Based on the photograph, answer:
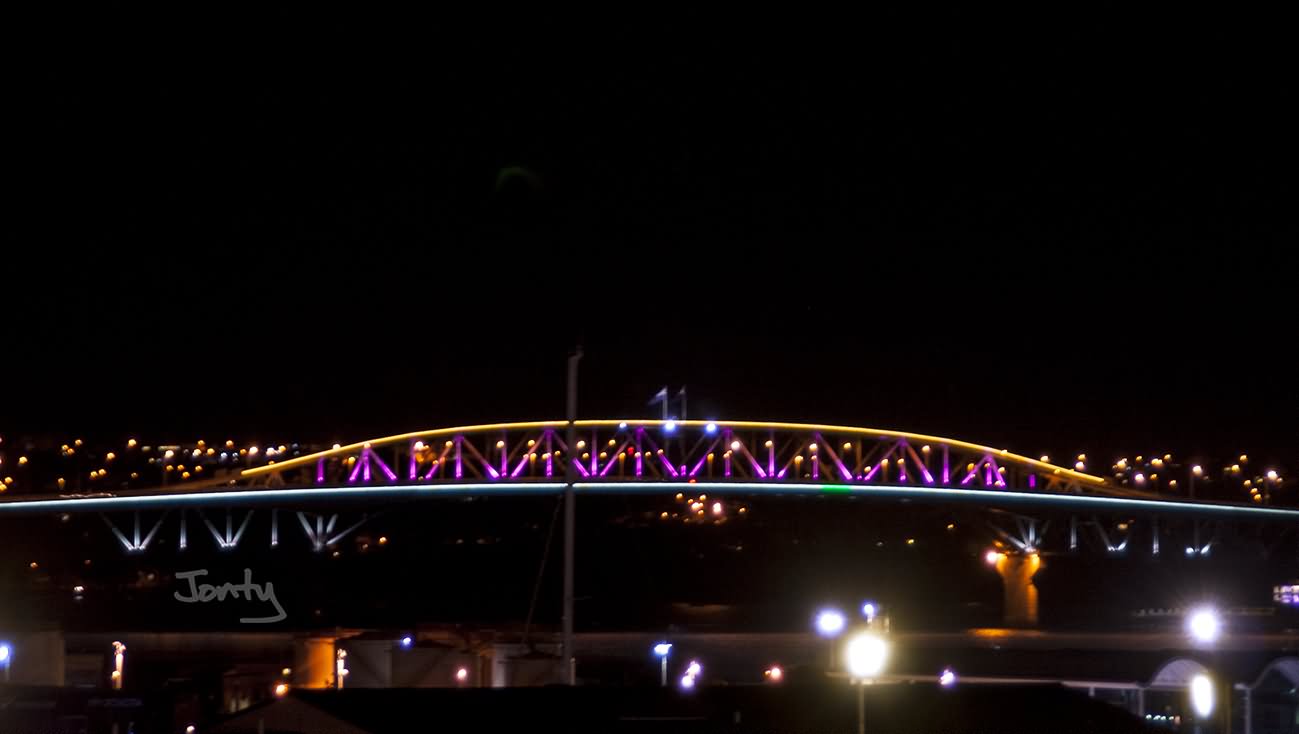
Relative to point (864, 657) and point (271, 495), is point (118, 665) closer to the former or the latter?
point (864, 657)

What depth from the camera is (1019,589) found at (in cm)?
5388

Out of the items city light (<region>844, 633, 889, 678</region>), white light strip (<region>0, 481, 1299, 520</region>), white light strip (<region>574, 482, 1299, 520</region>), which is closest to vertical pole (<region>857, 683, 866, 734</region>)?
city light (<region>844, 633, 889, 678</region>)

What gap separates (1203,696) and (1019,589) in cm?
4341

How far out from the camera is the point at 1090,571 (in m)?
67.6

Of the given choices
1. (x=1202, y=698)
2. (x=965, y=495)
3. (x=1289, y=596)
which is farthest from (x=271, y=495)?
(x=1202, y=698)

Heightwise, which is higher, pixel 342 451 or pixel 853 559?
pixel 342 451

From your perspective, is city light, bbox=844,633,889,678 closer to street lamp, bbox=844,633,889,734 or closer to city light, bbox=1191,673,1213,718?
street lamp, bbox=844,633,889,734

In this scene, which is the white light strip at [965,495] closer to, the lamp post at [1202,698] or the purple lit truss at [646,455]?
the purple lit truss at [646,455]

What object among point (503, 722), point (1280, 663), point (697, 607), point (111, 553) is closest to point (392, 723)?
point (503, 722)

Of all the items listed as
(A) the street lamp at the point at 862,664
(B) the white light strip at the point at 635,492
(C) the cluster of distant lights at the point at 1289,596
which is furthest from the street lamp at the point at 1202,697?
(B) the white light strip at the point at 635,492

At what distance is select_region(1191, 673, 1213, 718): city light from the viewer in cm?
1151

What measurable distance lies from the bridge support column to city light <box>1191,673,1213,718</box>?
3241cm

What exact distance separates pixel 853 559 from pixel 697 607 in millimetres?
18197

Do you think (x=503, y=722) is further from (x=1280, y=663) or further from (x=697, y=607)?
(x=697, y=607)
